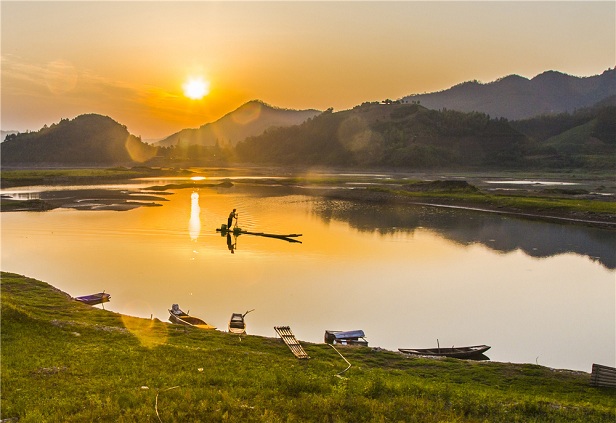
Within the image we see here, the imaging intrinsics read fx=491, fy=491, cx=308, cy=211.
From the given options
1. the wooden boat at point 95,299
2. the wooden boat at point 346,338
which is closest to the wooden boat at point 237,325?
the wooden boat at point 346,338

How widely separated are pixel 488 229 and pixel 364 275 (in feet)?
121

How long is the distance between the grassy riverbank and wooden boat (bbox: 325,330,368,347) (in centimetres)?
223

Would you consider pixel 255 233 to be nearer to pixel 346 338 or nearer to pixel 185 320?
pixel 185 320

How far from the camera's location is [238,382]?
1691 centimetres

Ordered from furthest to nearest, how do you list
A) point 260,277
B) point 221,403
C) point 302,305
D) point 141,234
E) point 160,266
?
1. point 141,234
2. point 160,266
3. point 260,277
4. point 302,305
5. point 221,403

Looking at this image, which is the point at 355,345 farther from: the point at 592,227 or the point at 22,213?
the point at 22,213

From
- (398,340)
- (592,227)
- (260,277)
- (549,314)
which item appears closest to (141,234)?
(260,277)

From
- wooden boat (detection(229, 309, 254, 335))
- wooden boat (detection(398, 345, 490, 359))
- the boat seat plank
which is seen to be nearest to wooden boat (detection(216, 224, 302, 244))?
wooden boat (detection(229, 309, 254, 335))

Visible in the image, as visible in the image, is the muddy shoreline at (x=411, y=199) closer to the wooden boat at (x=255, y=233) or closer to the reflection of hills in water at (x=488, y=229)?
the reflection of hills in water at (x=488, y=229)

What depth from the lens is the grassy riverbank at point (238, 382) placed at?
46.0ft

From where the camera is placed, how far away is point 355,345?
27156 mm

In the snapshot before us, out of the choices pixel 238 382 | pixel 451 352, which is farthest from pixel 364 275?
pixel 238 382

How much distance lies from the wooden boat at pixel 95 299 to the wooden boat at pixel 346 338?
1754cm

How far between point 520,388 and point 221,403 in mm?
13427
